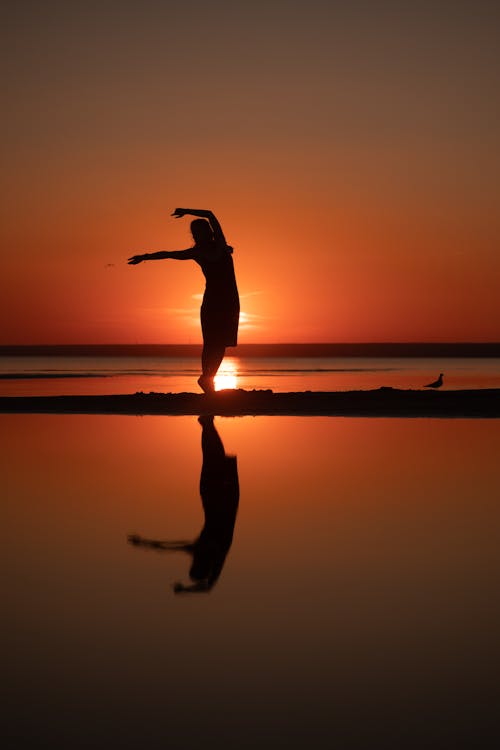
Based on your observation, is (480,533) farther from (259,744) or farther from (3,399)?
(3,399)

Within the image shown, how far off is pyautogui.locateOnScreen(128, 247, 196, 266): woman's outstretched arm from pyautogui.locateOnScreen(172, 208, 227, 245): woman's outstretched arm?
1.73ft

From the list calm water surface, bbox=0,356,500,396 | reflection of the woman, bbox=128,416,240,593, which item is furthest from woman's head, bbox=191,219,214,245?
calm water surface, bbox=0,356,500,396

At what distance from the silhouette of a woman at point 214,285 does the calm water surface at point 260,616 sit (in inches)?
314

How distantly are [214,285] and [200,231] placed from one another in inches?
42.8

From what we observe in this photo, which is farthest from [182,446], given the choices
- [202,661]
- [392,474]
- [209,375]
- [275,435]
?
[202,661]

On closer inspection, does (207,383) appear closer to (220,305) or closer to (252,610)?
(220,305)

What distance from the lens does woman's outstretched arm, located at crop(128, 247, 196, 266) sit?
Result: 15.1 m

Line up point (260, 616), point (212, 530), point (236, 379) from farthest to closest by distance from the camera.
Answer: point (236, 379)
point (212, 530)
point (260, 616)

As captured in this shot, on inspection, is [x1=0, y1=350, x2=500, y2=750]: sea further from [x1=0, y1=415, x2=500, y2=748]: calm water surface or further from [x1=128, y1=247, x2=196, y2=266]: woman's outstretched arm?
[x1=128, y1=247, x2=196, y2=266]: woman's outstretched arm

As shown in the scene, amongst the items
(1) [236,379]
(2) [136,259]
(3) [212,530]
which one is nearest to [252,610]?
(3) [212,530]

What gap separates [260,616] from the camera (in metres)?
4.07

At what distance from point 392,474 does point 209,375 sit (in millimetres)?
8653

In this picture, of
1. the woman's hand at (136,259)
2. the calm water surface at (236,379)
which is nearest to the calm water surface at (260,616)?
the woman's hand at (136,259)

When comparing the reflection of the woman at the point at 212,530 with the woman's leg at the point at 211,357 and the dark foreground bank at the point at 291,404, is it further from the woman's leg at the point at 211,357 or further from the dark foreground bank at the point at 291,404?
the dark foreground bank at the point at 291,404
